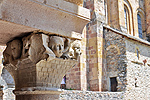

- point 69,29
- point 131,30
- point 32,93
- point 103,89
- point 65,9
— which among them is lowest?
point 103,89

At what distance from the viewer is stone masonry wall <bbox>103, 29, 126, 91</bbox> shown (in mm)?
12403

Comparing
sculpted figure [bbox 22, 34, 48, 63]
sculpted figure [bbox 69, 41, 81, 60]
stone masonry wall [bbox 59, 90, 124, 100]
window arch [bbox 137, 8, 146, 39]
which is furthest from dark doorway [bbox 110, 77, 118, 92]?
sculpted figure [bbox 22, 34, 48, 63]

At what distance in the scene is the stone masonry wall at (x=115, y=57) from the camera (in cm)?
1240

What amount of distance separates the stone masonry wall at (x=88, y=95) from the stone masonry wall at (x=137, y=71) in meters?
1.02

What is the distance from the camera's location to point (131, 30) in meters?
18.4

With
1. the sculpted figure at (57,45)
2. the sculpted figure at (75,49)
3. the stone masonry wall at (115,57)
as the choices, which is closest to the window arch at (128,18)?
the stone masonry wall at (115,57)

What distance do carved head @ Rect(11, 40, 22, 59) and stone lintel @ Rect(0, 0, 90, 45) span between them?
93 millimetres

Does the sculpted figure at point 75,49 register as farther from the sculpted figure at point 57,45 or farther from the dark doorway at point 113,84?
the dark doorway at point 113,84

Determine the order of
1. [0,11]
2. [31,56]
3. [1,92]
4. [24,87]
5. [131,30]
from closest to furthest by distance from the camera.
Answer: [0,11] → [31,56] → [24,87] → [1,92] → [131,30]

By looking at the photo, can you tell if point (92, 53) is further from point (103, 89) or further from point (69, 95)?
point (69, 95)

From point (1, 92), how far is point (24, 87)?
208 inches

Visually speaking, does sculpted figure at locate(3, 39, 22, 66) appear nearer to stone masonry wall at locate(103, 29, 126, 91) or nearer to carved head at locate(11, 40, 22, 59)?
carved head at locate(11, 40, 22, 59)

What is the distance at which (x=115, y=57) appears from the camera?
13.1 metres

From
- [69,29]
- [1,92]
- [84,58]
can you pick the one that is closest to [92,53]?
[84,58]
